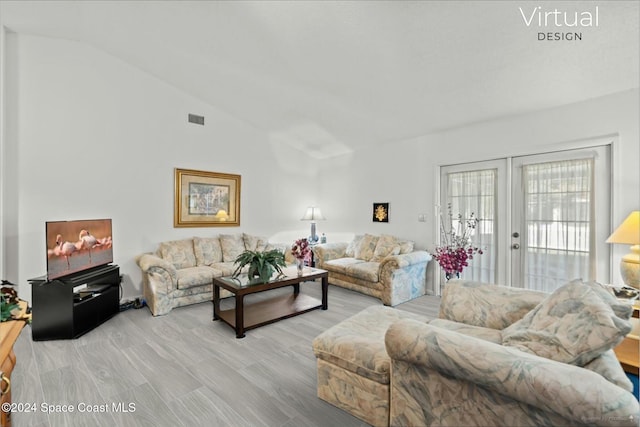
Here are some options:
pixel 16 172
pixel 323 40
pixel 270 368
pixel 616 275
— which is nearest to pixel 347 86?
pixel 323 40

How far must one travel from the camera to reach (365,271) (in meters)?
4.14

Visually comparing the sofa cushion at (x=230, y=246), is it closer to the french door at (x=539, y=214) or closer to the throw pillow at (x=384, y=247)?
the throw pillow at (x=384, y=247)

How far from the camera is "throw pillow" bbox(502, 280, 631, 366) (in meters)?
1.16

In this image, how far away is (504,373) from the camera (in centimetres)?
108

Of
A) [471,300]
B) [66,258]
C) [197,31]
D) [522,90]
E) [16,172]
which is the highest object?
[197,31]

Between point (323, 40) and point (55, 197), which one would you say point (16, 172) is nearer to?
point (55, 197)

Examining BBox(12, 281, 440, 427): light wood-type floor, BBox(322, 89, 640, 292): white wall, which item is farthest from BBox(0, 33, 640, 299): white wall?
BBox(12, 281, 440, 427): light wood-type floor

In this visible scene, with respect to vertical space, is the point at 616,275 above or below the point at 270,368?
above

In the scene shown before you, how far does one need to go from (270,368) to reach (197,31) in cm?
355

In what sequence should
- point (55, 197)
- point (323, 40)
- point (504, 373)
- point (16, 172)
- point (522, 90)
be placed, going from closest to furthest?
point (504, 373) < point (323, 40) < point (522, 90) < point (16, 172) < point (55, 197)

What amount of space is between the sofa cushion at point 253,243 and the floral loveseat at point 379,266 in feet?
3.09

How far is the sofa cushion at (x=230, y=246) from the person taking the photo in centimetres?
470

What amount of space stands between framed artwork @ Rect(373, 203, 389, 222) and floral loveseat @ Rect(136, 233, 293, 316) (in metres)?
1.77

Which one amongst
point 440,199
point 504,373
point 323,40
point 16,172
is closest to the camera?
point 504,373
